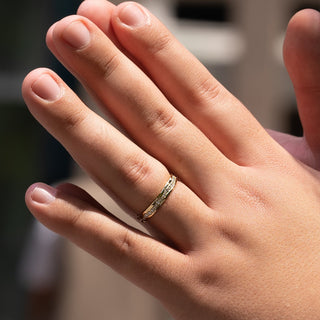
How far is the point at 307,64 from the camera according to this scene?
2.70 feet

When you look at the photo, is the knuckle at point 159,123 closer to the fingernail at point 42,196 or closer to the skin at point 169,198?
the skin at point 169,198

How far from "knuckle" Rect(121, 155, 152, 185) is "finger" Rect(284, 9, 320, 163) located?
28cm

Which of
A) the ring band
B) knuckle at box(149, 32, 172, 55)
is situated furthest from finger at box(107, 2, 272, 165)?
the ring band

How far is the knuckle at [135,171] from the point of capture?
28.5 inches

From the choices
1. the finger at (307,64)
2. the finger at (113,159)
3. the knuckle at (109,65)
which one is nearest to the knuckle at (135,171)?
the finger at (113,159)

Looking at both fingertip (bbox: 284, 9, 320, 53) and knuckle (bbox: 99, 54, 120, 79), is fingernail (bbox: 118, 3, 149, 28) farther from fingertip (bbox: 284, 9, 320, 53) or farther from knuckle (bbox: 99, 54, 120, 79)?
fingertip (bbox: 284, 9, 320, 53)

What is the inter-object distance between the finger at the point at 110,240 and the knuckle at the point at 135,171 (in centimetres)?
6

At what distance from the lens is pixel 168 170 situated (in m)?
0.76

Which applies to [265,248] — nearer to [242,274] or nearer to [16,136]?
[242,274]

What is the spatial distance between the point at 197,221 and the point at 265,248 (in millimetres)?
93

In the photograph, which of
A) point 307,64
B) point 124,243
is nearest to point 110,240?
point 124,243

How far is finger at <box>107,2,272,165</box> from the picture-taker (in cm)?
76

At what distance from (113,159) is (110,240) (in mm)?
102

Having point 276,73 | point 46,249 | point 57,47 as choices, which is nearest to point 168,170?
point 57,47
